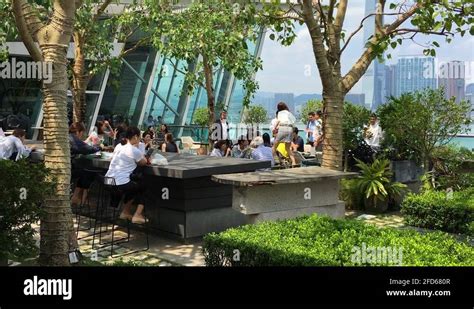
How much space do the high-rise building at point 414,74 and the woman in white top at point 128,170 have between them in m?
5.78

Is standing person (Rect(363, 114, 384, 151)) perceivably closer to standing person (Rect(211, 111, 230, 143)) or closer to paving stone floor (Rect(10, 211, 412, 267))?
paving stone floor (Rect(10, 211, 412, 267))

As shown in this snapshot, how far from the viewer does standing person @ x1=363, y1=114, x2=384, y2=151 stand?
38.3ft

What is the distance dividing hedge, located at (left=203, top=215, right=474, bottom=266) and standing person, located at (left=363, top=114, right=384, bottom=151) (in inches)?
237

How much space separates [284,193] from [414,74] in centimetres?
573

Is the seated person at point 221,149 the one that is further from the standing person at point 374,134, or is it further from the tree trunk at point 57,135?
the tree trunk at point 57,135

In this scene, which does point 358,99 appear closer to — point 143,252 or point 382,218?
point 382,218

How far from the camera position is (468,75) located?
11062mm

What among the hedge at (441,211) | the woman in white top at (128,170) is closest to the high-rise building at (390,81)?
the hedge at (441,211)

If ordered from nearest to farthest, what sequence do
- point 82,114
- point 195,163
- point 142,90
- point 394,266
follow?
point 394,266
point 195,163
point 82,114
point 142,90

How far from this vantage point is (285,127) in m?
13.0

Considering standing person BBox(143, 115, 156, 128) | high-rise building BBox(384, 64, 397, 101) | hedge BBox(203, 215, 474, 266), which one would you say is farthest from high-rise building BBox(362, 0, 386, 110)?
standing person BBox(143, 115, 156, 128)

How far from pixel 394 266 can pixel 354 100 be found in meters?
8.96

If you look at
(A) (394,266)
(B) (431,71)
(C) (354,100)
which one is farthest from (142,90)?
(A) (394,266)
